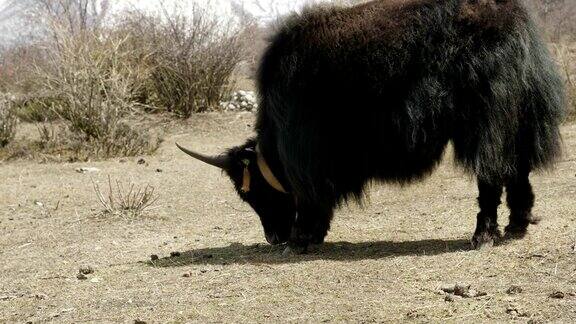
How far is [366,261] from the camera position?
19.0ft

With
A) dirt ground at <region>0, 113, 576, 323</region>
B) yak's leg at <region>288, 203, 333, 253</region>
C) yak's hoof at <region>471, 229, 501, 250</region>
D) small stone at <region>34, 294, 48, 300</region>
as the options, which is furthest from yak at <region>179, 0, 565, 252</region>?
small stone at <region>34, 294, 48, 300</region>

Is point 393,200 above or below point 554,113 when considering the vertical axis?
below

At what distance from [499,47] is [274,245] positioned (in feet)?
7.32

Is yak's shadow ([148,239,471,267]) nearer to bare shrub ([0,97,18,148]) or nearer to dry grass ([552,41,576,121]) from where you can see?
dry grass ([552,41,576,121])

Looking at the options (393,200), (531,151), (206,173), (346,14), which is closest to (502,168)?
(531,151)

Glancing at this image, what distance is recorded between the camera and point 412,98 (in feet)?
19.0

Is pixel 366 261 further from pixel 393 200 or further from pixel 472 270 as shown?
pixel 393 200

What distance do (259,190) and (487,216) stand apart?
1.70 meters

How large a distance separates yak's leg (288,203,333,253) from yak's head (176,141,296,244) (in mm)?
128

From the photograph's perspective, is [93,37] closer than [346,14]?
No

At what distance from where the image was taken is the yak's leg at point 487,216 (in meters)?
5.93

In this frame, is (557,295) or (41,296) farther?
(41,296)

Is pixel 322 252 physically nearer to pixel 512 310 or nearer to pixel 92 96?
pixel 512 310

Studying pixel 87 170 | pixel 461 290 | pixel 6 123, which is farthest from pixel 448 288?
pixel 6 123
